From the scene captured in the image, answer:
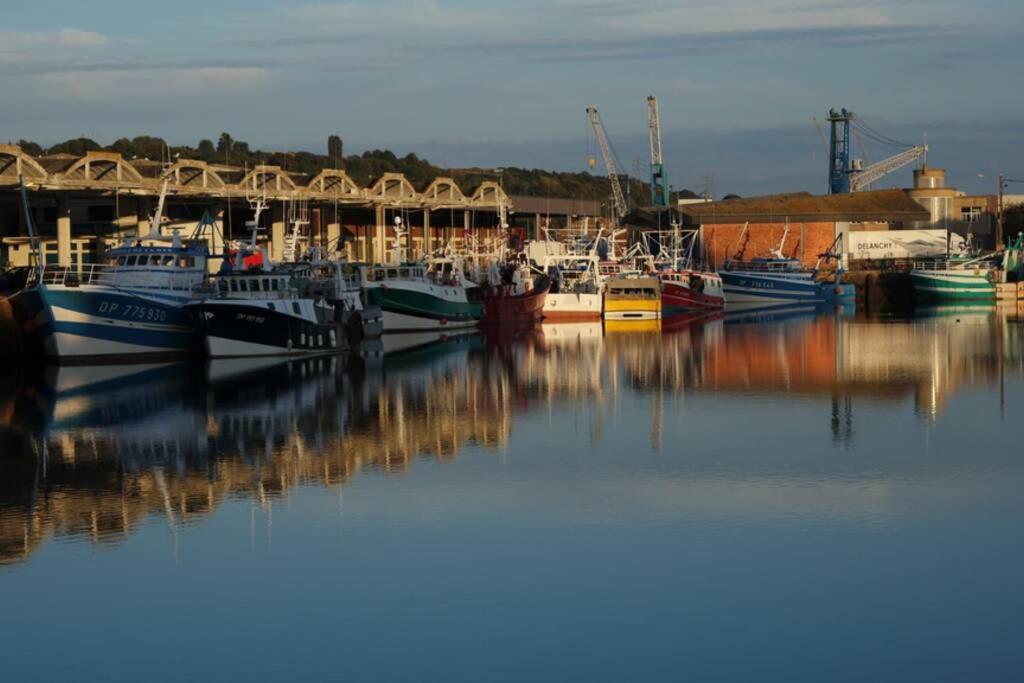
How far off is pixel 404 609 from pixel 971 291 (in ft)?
306

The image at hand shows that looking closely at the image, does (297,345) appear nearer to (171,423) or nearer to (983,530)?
(171,423)

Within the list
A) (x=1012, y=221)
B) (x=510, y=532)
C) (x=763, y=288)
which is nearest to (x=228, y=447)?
(x=510, y=532)

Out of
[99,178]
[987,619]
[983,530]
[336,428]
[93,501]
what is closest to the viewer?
[987,619]

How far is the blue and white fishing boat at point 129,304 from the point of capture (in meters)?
48.1

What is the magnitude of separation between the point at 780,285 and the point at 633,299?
28593 mm

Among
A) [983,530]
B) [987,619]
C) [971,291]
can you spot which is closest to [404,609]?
[987,619]

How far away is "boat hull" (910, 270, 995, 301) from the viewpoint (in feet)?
344

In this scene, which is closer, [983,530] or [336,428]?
[983,530]

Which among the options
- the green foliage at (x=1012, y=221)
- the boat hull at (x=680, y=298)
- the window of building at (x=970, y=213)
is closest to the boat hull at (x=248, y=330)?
the boat hull at (x=680, y=298)

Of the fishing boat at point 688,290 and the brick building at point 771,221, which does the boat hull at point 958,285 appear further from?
the brick building at point 771,221

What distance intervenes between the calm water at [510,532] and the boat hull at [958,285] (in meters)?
63.9

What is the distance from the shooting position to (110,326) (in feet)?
161

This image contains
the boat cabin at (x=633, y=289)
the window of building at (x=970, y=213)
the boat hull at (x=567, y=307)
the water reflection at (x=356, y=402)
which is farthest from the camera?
the window of building at (x=970, y=213)

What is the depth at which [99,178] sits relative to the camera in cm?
6700
